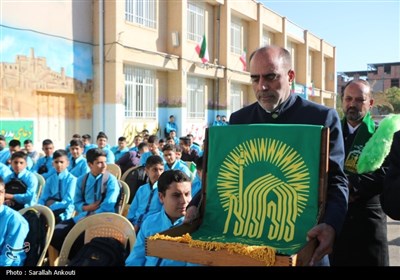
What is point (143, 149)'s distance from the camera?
8.14m

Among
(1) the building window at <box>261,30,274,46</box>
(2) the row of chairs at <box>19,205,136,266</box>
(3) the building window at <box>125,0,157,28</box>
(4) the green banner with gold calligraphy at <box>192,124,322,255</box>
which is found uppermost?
(1) the building window at <box>261,30,274,46</box>

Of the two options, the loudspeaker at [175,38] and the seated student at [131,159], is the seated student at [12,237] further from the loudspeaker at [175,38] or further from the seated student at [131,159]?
the loudspeaker at [175,38]

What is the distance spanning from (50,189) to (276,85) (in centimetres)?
419

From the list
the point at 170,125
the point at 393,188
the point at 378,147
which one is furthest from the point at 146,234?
the point at 170,125

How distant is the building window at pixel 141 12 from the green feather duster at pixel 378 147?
1323cm

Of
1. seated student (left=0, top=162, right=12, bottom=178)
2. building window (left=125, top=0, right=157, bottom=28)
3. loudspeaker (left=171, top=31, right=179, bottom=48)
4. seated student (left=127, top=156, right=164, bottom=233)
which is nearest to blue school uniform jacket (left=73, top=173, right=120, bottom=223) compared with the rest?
seated student (left=127, top=156, right=164, bottom=233)

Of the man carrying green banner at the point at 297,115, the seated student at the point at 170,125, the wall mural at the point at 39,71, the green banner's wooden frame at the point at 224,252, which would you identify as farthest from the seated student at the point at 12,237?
the seated student at the point at 170,125

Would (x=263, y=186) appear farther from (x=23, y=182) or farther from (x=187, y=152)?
(x=187, y=152)

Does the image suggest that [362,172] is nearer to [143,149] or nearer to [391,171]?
[391,171]

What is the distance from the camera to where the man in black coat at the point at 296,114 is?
1.67m

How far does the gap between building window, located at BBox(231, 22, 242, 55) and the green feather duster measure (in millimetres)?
19831

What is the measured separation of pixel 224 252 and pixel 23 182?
14.9ft

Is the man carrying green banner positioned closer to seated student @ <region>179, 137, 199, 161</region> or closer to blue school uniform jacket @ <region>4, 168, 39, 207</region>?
blue school uniform jacket @ <region>4, 168, 39, 207</region>

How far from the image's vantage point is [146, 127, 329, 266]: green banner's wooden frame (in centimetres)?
151
